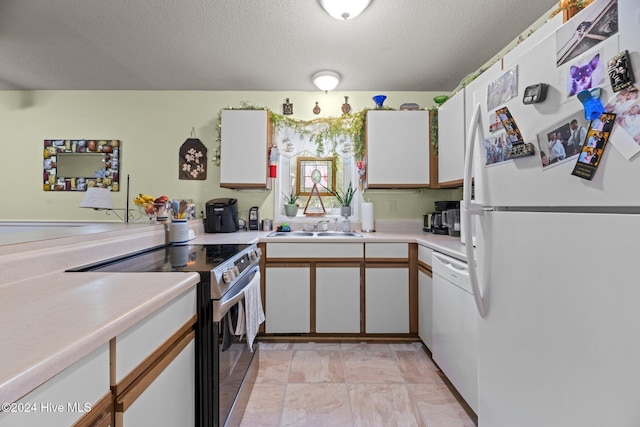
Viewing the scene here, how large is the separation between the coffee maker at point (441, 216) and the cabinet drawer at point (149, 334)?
2.21m

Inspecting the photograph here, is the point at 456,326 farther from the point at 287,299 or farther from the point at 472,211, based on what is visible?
the point at 287,299

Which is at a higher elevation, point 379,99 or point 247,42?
point 247,42

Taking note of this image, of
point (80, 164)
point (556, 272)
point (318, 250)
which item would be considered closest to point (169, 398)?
point (556, 272)

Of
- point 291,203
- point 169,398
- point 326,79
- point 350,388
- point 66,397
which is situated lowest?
point 350,388

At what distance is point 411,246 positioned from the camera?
240 centimetres

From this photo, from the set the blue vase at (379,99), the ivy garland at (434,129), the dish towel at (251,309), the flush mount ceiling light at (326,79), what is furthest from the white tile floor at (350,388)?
the flush mount ceiling light at (326,79)

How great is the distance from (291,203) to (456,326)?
6.19 feet

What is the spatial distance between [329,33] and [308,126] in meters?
1.03

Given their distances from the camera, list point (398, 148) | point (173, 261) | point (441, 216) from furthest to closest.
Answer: point (398, 148), point (441, 216), point (173, 261)

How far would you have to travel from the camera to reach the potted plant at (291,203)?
9.88ft

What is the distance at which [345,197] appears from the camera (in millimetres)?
3074

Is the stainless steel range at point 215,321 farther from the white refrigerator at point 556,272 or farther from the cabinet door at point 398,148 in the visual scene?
the cabinet door at point 398,148

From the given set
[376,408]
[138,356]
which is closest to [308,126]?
[376,408]

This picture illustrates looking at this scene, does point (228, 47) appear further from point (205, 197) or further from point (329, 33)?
point (205, 197)
